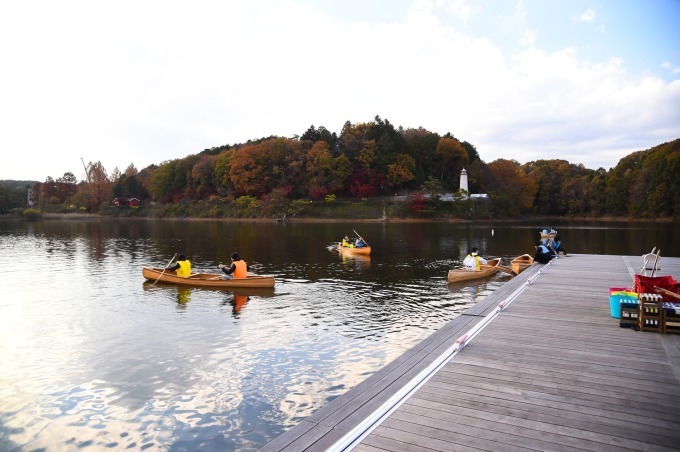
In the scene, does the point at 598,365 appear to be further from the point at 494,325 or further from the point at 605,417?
the point at 494,325

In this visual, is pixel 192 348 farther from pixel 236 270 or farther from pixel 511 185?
pixel 511 185

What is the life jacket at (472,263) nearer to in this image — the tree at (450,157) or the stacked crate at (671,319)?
the stacked crate at (671,319)

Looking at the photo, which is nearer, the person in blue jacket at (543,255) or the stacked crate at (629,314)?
the stacked crate at (629,314)

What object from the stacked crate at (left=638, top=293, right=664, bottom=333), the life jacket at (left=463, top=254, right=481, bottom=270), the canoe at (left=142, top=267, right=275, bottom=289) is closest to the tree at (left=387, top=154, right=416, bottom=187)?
the life jacket at (left=463, top=254, right=481, bottom=270)

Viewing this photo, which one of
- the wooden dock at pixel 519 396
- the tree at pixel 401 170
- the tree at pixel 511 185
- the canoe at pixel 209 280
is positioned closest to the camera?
the wooden dock at pixel 519 396

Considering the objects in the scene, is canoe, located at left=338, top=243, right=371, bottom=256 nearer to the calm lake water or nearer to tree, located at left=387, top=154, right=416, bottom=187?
the calm lake water

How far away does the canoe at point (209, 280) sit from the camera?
18.6m

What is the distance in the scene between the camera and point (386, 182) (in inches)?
3297

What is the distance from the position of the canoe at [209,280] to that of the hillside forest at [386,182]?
58.9 meters

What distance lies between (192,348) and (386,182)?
74.4m

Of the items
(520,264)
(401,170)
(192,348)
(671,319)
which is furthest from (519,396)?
(401,170)

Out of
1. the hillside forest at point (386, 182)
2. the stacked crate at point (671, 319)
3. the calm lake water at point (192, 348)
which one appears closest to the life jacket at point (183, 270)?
the calm lake water at point (192, 348)

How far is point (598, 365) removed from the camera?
22.9ft

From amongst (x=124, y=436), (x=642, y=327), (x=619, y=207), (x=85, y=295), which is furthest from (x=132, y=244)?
(x=619, y=207)
